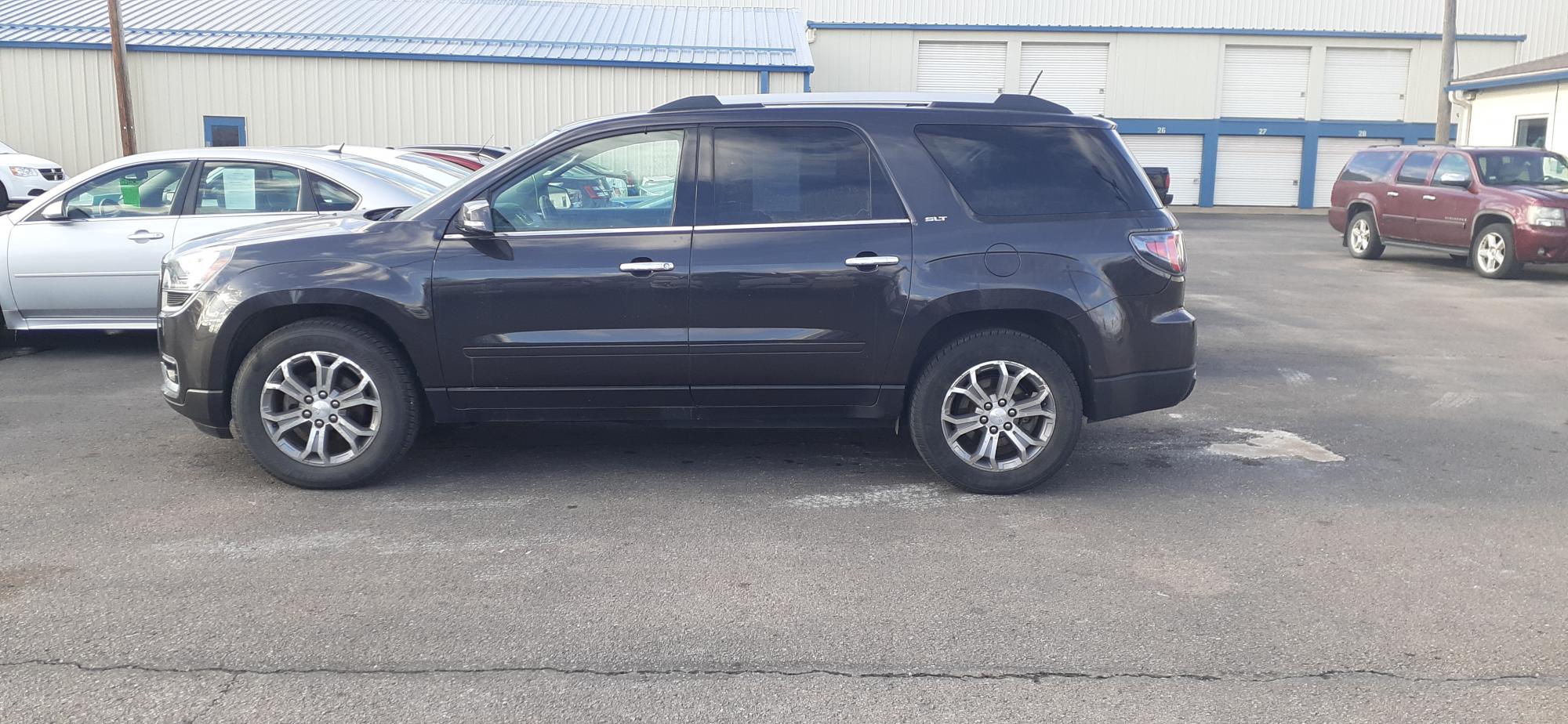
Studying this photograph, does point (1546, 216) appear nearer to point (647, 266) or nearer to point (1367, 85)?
point (647, 266)

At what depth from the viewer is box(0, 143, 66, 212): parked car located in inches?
691

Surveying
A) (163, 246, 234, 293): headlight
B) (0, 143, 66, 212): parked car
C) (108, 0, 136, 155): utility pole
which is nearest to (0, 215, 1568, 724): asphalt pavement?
(163, 246, 234, 293): headlight

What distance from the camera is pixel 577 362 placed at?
566 centimetres

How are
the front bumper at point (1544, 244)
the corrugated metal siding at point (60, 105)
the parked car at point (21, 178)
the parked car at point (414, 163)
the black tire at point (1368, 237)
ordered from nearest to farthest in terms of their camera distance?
the parked car at point (414, 163)
the front bumper at point (1544, 244)
the parked car at point (21, 178)
the black tire at point (1368, 237)
the corrugated metal siding at point (60, 105)

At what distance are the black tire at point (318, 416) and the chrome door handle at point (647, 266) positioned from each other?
3.68ft

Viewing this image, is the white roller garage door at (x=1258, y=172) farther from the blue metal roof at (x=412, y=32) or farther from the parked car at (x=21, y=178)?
the parked car at (x=21, y=178)

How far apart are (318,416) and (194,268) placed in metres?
0.90

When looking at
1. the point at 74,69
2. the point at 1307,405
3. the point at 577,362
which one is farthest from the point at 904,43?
the point at 577,362

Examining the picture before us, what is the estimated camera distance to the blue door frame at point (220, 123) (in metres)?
22.9

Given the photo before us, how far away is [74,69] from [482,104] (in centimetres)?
695

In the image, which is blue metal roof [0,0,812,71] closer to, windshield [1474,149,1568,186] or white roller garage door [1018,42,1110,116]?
white roller garage door [1018,42,1110,116]

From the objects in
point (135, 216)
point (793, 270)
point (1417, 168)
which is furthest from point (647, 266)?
point (1417, 168)

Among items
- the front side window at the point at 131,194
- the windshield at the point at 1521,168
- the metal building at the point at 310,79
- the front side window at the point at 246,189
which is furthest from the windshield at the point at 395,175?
the metal building at the point at 310,79

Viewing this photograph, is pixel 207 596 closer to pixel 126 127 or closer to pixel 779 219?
pixel 779 219
